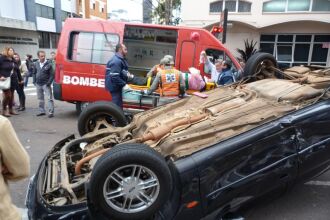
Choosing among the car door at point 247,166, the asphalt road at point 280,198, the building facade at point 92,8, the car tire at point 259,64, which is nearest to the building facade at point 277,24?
the car tire at point 259,64

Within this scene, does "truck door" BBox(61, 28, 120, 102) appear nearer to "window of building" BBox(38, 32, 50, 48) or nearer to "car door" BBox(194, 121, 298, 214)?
"car door" BBox(194, 121, 298, 214)

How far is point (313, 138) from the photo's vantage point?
113 inches

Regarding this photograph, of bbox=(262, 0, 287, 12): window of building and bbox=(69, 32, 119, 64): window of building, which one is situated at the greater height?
bbox=(262, 0, 287, 12): window of building

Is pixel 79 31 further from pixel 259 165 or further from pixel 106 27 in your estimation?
pixel 259 165

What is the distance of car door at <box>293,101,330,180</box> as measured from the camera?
2795 mm

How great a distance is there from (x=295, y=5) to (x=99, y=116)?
51.2 ft

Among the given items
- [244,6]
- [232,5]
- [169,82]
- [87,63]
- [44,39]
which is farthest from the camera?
[44,39]

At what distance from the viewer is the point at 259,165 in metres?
2.62

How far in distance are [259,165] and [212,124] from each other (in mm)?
549

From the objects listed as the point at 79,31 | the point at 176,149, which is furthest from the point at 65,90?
the point at 176,149

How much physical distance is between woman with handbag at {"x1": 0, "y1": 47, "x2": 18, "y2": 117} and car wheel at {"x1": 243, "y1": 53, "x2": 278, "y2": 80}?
585 cm

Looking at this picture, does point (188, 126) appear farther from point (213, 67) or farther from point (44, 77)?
point (44, 77)

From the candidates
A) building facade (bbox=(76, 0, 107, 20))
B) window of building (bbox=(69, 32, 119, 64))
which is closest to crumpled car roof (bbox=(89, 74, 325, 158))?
window of building (bbox=(69, 32, 119, 64))

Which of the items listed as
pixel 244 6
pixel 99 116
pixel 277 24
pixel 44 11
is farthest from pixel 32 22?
pixel 99 116
